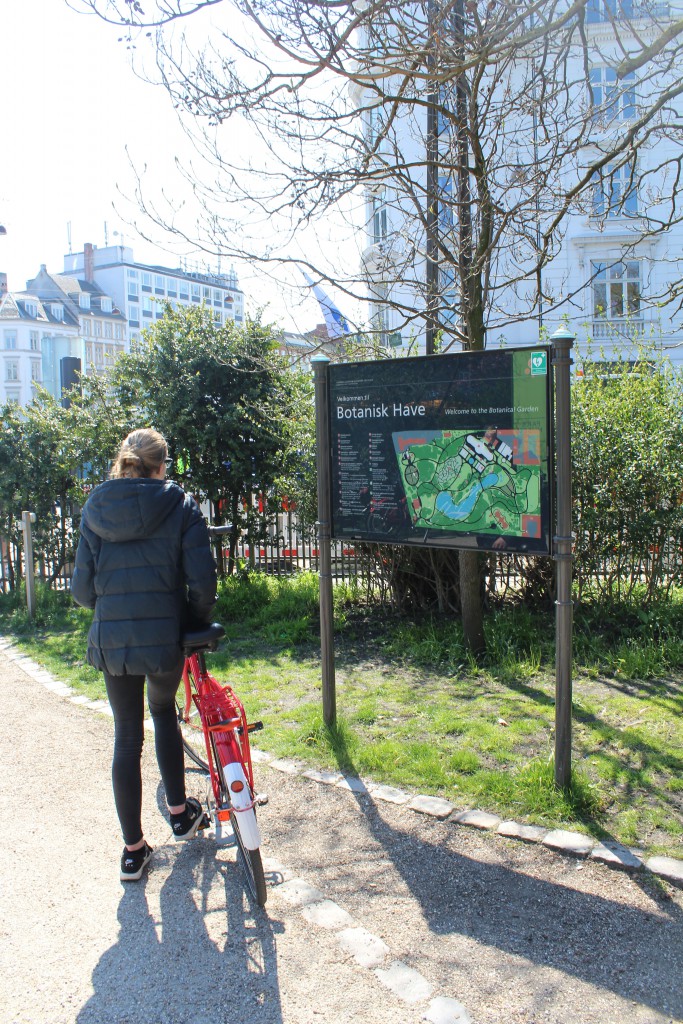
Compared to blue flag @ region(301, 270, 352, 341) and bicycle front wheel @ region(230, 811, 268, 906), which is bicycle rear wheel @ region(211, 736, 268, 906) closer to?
bicycle front wheel @ region(230, 811, 268, 906)

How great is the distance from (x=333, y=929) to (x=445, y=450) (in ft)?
8.42

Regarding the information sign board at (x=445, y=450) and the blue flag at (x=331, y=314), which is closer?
the information sign board at (x=445, y=450)

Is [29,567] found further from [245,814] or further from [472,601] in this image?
[245,814]

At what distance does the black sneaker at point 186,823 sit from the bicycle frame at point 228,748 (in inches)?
5.2

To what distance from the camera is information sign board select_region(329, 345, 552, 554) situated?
14.7ft

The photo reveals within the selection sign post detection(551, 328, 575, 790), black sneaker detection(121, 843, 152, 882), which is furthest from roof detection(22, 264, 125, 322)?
black sneaker detection(121, 843, 152, 882)

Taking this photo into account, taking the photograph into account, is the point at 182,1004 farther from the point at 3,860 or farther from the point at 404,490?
the point at 404,490

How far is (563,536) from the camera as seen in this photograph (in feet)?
14.1

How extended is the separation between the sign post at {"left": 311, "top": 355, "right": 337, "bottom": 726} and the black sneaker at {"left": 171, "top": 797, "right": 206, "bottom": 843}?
143 cm

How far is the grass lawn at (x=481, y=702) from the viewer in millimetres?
4449

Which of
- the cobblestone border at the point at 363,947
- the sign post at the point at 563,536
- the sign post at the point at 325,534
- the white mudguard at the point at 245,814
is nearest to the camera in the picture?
the cobblestone border at the point at 363,947

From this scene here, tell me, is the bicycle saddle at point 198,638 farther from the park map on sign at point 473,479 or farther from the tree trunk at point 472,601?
the tree trunk at point 472,601

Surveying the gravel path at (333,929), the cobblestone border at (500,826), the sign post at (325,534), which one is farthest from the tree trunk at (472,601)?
the gravel path at (333,929)

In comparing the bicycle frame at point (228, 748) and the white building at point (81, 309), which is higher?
the white building at point (81, 309)
